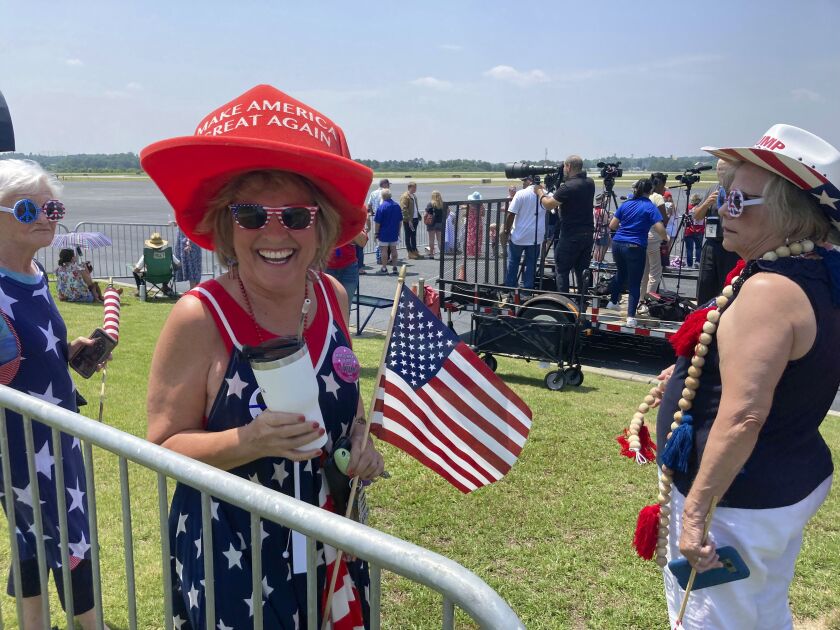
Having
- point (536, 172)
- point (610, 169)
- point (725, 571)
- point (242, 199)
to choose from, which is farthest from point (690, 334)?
point (610, 169)

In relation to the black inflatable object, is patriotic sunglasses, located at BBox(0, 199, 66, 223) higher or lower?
lower

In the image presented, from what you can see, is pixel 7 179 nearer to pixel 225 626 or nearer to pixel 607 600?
pixel 225 626

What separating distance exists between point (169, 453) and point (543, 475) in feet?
12.0

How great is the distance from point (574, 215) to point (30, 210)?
7.13 metres

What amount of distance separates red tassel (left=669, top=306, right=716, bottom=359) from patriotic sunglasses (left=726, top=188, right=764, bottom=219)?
11.2 inches

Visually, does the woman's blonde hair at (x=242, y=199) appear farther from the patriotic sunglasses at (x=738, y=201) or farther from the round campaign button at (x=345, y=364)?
the patriotic sunglasses at (x=738, y=201)

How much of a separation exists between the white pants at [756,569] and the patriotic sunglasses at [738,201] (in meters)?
0.84

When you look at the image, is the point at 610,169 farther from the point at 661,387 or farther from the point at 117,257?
the point at 117,257

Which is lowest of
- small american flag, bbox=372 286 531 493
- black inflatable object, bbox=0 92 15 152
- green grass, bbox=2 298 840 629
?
green grass, bbox=2 298 840 629

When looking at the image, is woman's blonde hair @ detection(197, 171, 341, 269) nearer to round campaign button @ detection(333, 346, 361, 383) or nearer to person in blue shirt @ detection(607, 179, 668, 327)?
round campaign button @ detection(333, 346, 361, 383)

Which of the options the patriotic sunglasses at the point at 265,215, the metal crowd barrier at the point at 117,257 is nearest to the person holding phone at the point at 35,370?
the patriotic sunglasses at the point at 265,215

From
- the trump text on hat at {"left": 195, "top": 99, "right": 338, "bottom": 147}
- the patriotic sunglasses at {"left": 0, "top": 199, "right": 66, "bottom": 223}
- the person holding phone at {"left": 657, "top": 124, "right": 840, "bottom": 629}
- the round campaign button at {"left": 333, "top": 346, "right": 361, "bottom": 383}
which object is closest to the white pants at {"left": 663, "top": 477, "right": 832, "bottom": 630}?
the person holding phone at {"left": 657, "top": 124, "right": 840, "bottom": 629}

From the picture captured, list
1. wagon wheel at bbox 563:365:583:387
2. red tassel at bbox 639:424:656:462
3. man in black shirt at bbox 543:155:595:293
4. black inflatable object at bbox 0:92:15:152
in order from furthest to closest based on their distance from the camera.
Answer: man in black shirt at bbox 543:155:595:293, wagon wheel at bbox 563:365:583:387, black inflatable object at bbox 0:92:15:152, red tassel at bbox 639:424:656:462

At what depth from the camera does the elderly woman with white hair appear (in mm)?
1844
